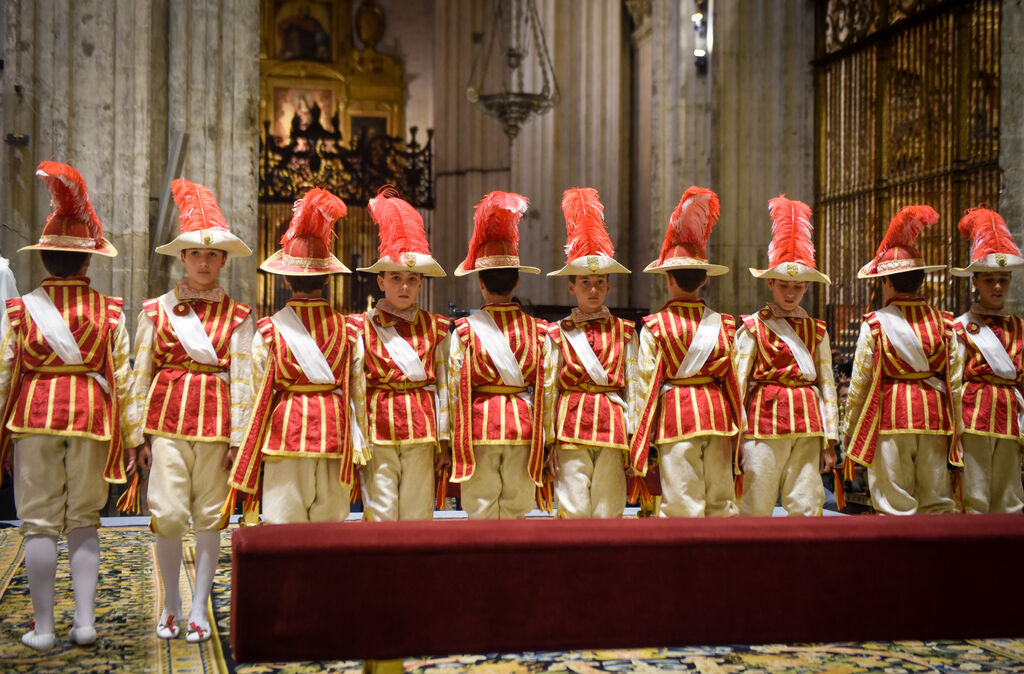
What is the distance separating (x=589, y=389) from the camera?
4.74m

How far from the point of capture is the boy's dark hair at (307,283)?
4.49 meters

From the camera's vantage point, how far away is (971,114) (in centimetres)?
805

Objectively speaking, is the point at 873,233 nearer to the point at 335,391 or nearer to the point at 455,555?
the point at 335,391

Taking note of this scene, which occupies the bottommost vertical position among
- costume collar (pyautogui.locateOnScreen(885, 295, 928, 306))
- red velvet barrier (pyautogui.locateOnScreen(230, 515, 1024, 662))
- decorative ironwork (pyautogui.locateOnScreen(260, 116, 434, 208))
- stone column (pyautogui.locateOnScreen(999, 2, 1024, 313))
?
red velvet barrier (pyautogui.locateOnScreen(230, 515, 1024, 662))

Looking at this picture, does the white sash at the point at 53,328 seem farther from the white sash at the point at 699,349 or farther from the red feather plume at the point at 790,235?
the red feather plume at the point at 790,235

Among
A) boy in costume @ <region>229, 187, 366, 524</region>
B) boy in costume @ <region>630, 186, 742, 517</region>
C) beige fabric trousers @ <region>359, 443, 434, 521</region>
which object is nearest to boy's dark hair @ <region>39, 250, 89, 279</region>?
boy in costume @ <region>229, 187, 366, 524</region>

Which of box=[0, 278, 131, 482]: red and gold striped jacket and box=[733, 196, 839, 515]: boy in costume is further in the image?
box=[733, 196, 839, 515]: boy in costume

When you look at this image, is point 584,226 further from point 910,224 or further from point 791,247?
point 910,224

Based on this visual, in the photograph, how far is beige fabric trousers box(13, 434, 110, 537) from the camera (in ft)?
13.7

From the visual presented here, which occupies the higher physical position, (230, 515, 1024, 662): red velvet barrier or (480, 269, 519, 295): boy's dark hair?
(480, 269, 519, 295): boy's dark hair

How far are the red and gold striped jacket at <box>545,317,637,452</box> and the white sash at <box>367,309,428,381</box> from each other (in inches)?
23.3

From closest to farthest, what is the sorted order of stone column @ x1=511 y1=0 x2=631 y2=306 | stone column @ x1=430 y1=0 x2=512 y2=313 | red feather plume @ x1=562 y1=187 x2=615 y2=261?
red feather plume @ x1=562 y1=187 x2=615 y2=261 → stone column @ x1=511 y1=0 x2=631 y2=306 → stone column @ x1=430 y1=0 x2=512 y2=313

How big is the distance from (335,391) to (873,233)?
6100 millimetres

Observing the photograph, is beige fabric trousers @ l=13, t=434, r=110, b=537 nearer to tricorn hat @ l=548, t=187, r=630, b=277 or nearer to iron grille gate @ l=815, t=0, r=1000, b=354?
tricorn hat @ l=548, t=187, r=630, b=277
